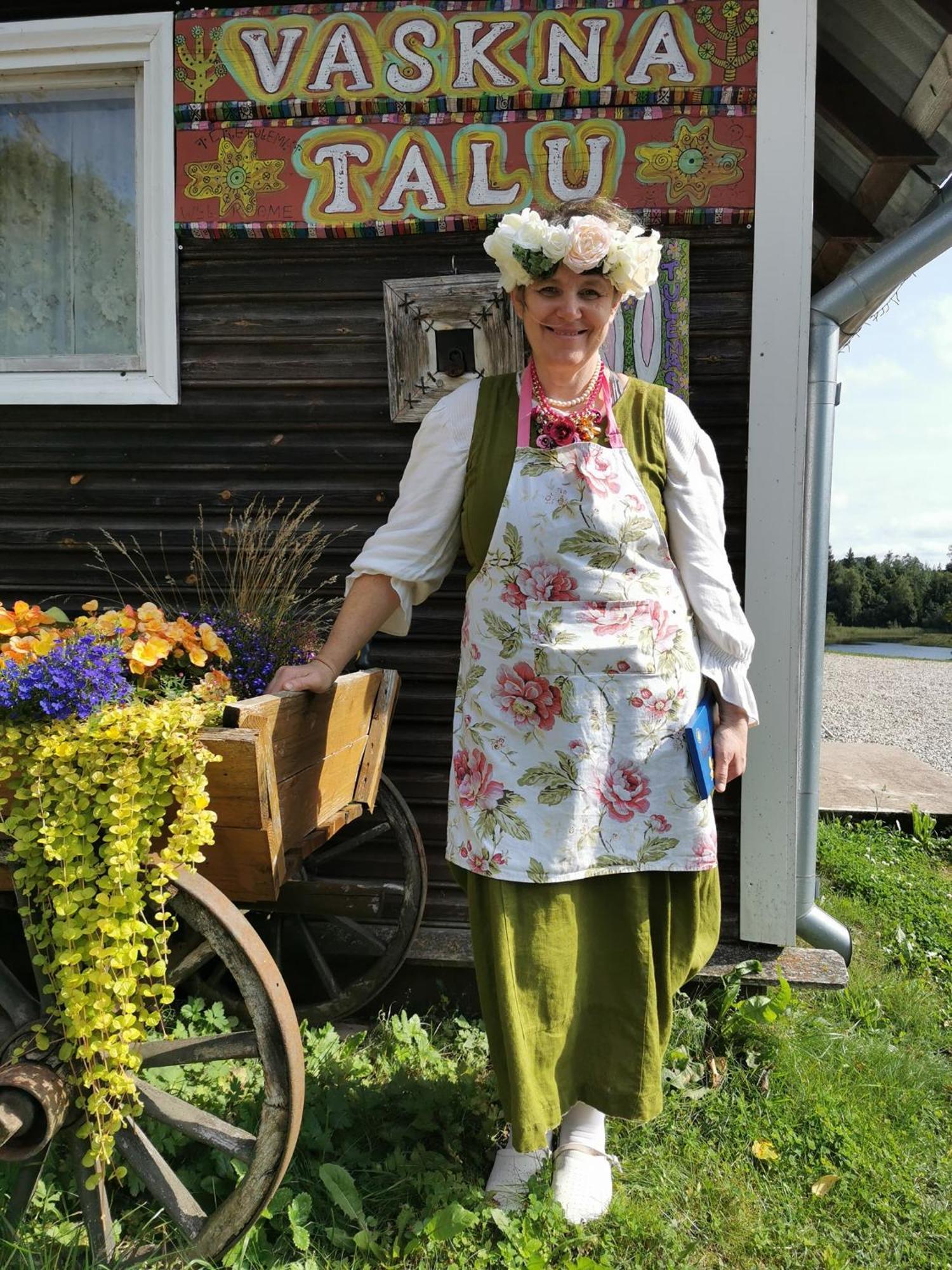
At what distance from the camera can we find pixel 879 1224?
2.16 metres

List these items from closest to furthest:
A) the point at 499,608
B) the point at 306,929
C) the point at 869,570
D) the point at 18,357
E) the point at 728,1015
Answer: the point at 499,608 → the point at 728,1015 → the point at 306,929 → the point at 18,357 → the point at 869,570

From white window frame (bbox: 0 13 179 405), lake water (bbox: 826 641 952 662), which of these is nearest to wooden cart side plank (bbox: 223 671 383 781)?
white window frame (bbox: 0 13 179 405)

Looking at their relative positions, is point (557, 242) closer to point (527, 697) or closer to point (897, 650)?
point (527, 697)

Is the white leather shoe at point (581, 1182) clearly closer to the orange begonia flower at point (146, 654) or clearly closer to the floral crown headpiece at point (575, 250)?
the orange begonia flower at point (146, 654)

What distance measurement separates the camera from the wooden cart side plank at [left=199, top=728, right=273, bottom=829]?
177cm

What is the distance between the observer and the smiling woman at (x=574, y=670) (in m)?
2.00

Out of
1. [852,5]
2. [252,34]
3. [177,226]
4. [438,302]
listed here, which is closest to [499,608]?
[438,302]

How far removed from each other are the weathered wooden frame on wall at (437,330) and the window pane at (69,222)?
0.92 meters

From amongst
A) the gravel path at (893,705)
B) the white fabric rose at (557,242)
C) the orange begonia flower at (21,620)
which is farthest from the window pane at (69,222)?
the gravel path at (893,705)

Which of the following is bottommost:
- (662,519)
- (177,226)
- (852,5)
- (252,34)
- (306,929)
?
(306,929)

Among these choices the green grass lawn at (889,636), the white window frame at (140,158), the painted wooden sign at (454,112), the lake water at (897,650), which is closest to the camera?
the painted wooden sign at (454,112)

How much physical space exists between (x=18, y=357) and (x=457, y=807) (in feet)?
7.80

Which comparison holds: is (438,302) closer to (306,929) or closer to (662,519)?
(662,519)

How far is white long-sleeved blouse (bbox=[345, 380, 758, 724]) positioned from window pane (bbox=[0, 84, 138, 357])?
1.65 m
